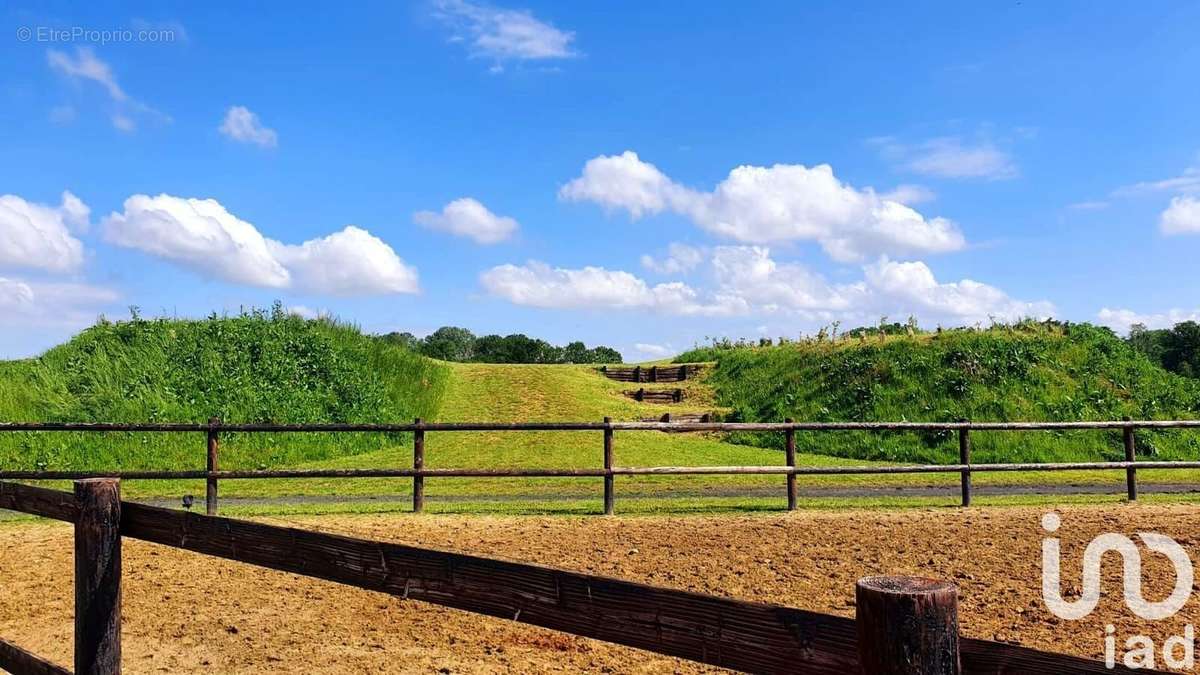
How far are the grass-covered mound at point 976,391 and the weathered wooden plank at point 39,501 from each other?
64.2 feet

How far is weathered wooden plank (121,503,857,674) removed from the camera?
85.4 inches

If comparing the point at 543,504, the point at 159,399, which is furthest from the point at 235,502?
the point at 159,399

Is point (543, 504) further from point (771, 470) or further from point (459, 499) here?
point (771, 470)

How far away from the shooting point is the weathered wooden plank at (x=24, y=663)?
12.6 feet

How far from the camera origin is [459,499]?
593 inches

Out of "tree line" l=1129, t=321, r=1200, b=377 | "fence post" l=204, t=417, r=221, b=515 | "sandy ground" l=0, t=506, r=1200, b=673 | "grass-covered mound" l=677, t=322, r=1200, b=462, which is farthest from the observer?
"tree line" l=1129, t=321, r=1200, b=377

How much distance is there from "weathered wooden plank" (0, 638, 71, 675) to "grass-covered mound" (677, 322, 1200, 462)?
1967 cm

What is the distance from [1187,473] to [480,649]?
1974 cm

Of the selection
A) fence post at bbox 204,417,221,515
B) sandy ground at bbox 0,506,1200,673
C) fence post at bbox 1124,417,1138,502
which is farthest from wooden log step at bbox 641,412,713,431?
fence post at bbox 204,417,221,515

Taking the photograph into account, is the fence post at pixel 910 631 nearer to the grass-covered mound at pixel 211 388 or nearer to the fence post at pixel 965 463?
the fence post at pixel 965 463

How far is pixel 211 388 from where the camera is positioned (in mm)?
22844

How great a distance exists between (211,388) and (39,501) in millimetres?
20133

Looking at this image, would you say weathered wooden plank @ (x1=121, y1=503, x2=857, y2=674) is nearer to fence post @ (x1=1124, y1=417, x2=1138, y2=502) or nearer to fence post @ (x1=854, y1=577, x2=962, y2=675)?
fence post @ (x1=854, y1=577, x2=962, y2=675)

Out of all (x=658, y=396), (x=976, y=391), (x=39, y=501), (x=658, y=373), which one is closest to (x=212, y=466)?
(x=39, y=501)
